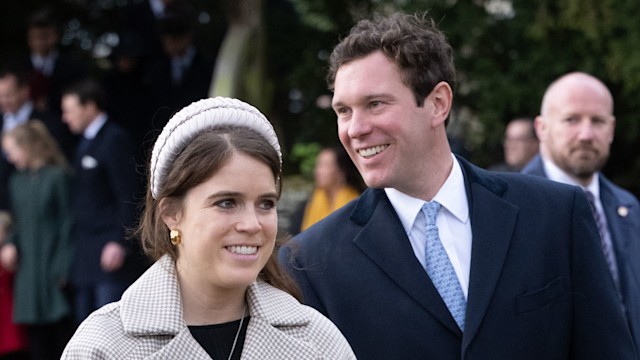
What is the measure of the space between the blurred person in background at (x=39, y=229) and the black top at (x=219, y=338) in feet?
18.3

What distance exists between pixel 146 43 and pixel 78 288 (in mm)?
2070

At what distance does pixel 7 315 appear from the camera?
28.8 feet

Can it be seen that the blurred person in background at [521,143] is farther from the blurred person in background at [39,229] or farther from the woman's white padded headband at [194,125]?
the woman's white padded headband at [194,125]

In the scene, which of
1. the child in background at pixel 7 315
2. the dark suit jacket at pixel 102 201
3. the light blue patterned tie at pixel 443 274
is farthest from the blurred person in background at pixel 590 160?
the child in background at pixel 7 315

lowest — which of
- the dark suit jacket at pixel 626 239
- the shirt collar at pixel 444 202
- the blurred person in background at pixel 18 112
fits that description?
the blurred person in background at pixel 18 112

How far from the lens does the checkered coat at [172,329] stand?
9.89 feet

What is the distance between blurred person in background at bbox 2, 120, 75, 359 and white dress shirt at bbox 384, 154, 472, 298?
5.20 metres

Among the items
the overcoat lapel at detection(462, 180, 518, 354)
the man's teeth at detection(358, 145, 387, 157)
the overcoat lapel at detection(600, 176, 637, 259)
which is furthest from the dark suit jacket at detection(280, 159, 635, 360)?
the overcoat lapel at detection(600, 176, 637, 259)

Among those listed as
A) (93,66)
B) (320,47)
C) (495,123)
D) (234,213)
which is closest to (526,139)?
(495,123)

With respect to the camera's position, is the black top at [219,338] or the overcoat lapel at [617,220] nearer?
the black top at [219,338]

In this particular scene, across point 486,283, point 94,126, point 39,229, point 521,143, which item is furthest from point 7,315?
point 486,283

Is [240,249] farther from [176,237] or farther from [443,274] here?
[443,274]

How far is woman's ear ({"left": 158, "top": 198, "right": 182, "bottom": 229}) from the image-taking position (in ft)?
10.5

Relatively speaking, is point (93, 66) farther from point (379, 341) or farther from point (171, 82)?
point (379, 341)
